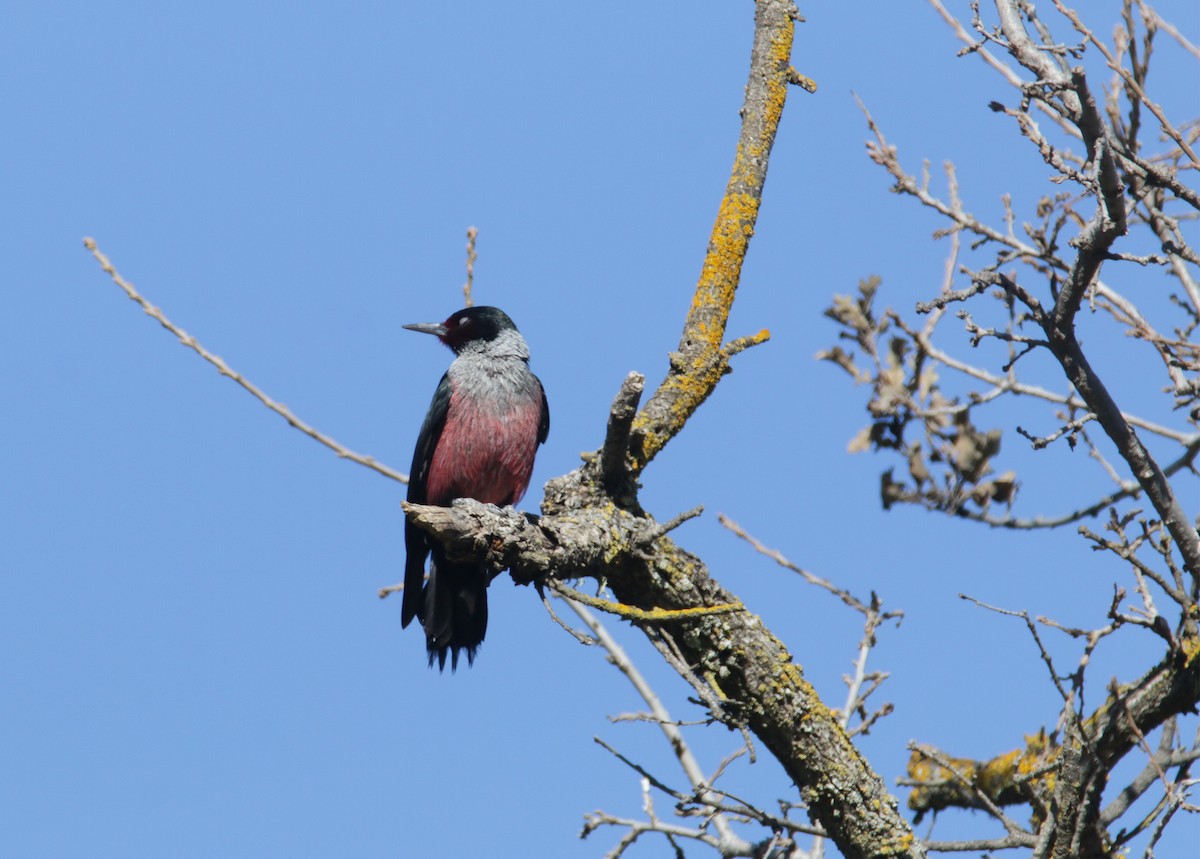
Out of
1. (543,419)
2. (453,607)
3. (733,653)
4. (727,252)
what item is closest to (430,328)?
(543,419)

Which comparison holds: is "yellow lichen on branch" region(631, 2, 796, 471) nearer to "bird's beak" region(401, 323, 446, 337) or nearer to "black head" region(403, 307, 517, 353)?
"black head" region(403, 307, 517, 353)

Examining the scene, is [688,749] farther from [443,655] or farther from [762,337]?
[762,337]

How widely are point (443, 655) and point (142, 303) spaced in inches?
76.2

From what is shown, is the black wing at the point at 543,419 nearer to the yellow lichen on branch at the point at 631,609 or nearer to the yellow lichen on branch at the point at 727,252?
the yellow lichen on branch at the point at 727,252

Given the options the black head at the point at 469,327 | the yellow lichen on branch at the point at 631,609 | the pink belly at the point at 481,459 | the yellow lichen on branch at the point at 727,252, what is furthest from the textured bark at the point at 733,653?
the black head at the point at 469,327

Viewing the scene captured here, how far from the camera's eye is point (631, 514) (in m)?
4.17

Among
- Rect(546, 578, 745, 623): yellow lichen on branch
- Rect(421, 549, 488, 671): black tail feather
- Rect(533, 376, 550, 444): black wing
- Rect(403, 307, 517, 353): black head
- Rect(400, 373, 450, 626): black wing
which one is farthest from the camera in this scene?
Rect(403, 307, 517, 353): black head

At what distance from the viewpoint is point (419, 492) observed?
6.04 m

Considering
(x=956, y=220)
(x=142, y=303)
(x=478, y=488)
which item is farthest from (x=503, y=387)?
(x=956, y=220)

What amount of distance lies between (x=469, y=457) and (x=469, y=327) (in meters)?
1.19

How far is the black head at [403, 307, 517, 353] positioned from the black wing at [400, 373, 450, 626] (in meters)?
0.46

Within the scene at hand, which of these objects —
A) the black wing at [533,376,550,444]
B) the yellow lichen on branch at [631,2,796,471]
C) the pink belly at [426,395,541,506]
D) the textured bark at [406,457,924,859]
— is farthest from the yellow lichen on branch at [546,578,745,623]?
the black wing at [533,376,550,444]

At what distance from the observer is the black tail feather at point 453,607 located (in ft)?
17.6

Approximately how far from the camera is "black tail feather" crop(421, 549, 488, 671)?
17.6 feet
